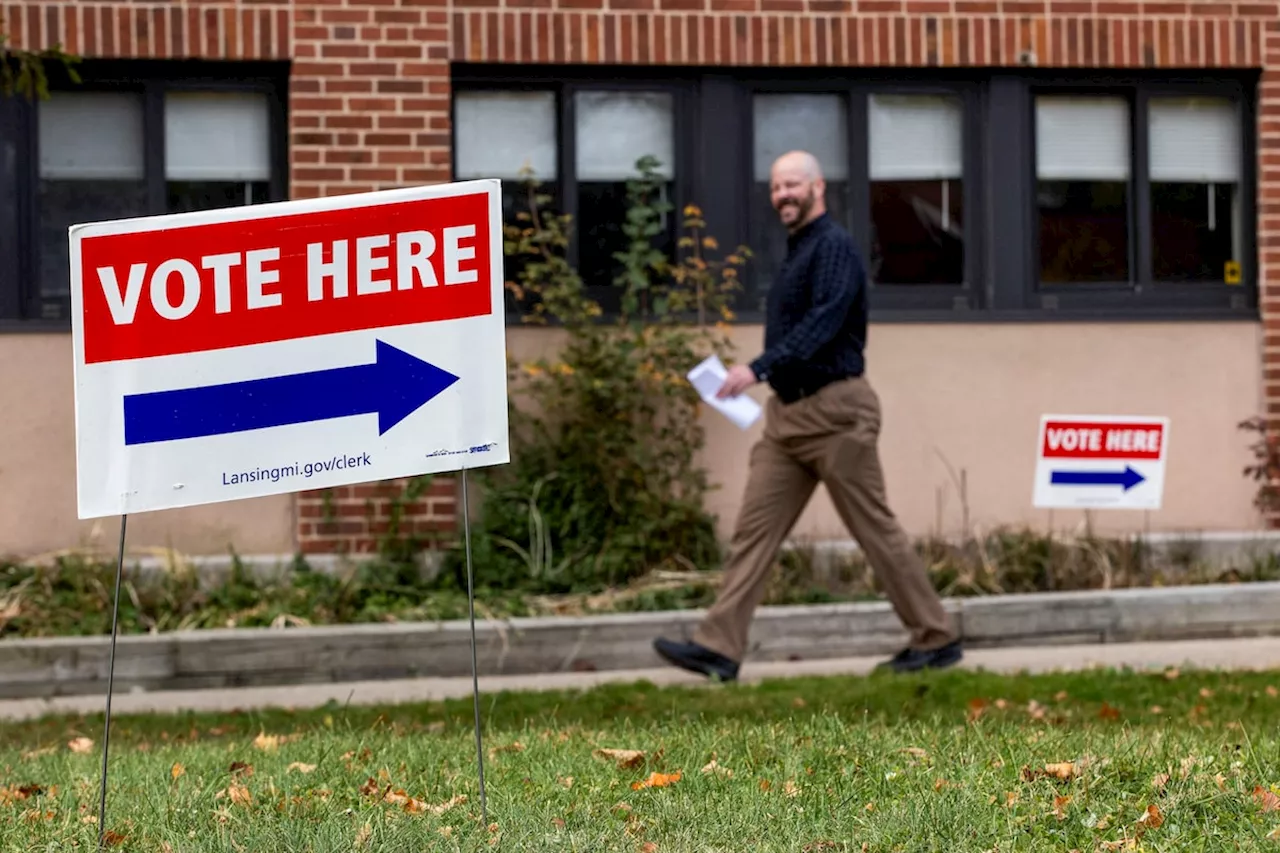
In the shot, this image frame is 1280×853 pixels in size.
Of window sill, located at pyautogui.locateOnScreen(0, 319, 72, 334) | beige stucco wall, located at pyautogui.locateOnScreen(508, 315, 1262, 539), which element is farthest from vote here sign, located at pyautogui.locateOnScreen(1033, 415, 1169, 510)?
window sill, located at pyautogui.locateOnScreen(0, 319, 72, 334)

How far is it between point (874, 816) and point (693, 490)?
18.3 ft

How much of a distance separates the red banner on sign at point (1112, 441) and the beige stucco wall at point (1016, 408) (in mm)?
664

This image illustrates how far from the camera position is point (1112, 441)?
9.41m

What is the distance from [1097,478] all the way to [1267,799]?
212 inches

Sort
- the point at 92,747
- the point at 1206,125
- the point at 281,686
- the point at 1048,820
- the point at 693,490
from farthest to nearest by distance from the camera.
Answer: the point at 1206,125 < the point at 693,490 < the point at 281,686 < the point at 92,747 < the point at 1048,820

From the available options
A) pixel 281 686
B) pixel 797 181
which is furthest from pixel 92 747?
pixel 797 181

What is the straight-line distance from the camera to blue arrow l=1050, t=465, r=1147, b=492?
30.6 ft

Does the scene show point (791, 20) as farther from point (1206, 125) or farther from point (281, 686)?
point (281, 686)

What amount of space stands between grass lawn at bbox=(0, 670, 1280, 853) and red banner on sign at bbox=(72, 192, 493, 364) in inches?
45.8

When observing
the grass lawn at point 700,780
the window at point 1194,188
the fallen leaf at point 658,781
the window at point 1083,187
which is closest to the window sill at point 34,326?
the grass lawn at point 700,780

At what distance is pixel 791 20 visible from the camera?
32.0 ft

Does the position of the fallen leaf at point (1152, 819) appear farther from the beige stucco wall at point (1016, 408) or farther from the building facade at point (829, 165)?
the building facade at point (829, 165)

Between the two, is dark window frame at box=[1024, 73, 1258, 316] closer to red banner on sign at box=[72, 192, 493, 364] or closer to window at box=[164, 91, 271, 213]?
window at box=[164, 91, 271, 213]

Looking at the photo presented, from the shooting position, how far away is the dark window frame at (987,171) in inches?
388
